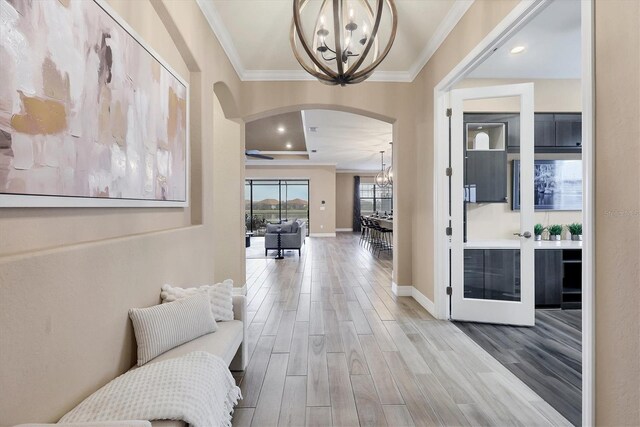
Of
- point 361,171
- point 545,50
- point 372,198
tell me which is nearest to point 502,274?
point 545,50

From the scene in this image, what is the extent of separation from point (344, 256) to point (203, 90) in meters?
5.64

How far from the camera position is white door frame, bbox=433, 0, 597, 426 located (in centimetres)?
147

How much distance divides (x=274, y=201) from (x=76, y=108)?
11346 millimetres

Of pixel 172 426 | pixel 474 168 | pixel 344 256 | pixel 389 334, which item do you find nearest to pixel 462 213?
pixel 474 168

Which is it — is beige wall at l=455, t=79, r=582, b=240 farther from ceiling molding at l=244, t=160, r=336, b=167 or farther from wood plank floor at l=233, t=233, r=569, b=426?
ceiling molding at l=244, t=160, r=336, b=167

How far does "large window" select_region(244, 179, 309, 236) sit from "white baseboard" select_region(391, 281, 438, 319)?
8476 mm

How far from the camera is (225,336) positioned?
1902 mm

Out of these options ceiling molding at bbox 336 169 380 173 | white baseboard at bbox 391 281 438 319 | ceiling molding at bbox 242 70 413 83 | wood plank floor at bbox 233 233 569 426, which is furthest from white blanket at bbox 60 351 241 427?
ceiling molding at bbox 336 169 380 173

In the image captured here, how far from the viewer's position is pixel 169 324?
1.70 metres

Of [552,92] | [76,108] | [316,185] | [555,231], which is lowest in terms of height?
[555,231]

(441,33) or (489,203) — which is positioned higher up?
(441,33)

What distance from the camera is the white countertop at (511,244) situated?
131 inches

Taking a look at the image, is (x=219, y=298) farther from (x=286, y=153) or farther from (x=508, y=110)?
(x=286, y=153)

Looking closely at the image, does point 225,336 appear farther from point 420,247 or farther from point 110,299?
point 420,247
